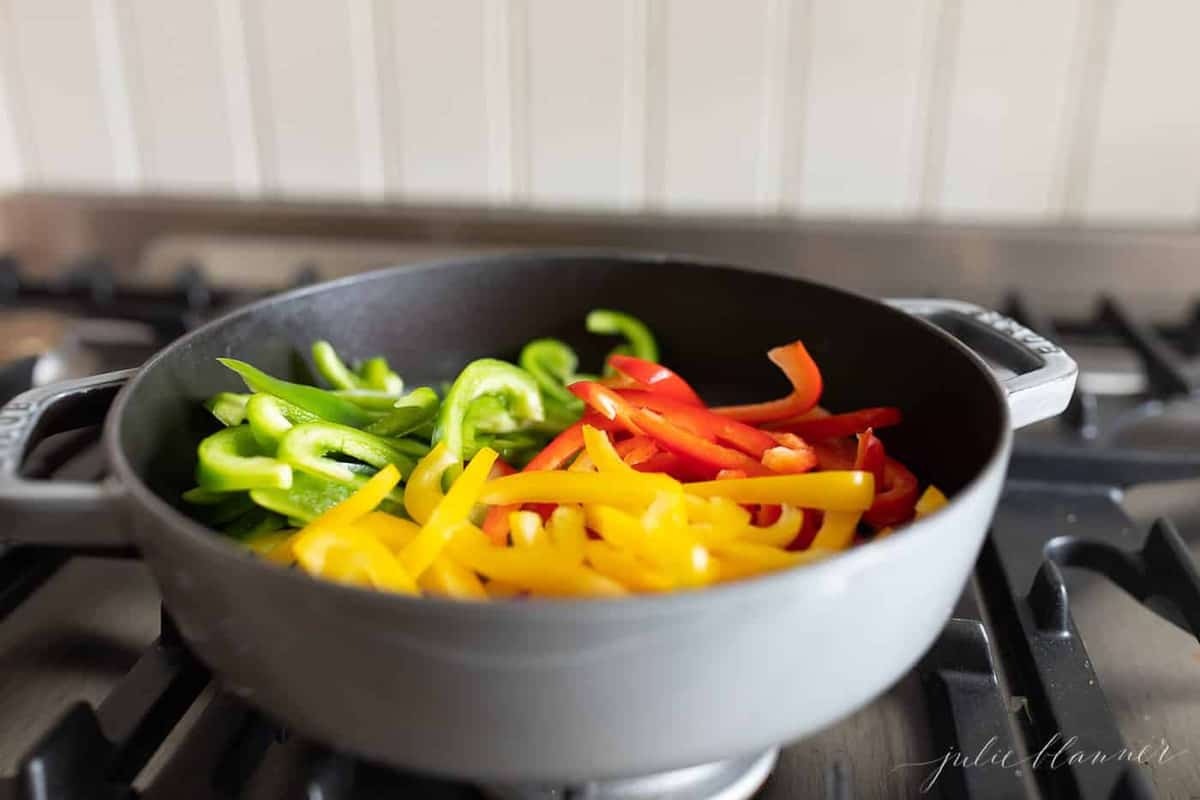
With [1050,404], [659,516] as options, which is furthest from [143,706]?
[1050,404]

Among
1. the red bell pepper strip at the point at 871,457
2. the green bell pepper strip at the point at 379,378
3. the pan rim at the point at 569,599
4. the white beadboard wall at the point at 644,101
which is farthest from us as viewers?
the white beadboard wall at the point at 644,101

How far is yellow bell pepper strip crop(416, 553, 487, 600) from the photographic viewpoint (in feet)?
1.84

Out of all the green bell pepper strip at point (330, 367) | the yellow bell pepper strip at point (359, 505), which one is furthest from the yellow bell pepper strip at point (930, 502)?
the green bell pepper strip at point (330, 367)

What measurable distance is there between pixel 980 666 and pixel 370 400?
0.46 m

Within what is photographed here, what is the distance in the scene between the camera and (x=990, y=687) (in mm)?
618

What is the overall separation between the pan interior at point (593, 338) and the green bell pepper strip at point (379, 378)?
0.03m

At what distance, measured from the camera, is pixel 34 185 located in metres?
1.29

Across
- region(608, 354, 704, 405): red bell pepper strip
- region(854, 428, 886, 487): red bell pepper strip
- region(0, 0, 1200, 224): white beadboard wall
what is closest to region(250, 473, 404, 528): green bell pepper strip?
region(608, 354, 704, 405): red bell pepper strip

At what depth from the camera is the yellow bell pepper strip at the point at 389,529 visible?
1.98 ft

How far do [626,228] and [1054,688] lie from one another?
69cm

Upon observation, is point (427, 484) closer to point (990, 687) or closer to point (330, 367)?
point (330, 367)

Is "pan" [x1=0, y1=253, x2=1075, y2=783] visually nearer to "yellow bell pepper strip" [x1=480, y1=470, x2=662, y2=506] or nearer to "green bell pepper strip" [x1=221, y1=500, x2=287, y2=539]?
"green bell pepper strip" [x1=221, y1=500, x2=287, y2=539]

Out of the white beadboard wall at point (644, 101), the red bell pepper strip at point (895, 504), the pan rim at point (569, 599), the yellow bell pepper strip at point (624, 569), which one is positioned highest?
the white beadboard wall at point (644, 101)

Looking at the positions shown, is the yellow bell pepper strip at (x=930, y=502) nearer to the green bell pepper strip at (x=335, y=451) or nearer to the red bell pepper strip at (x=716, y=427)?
the red bell pepper strip at (x=716, y=427)
